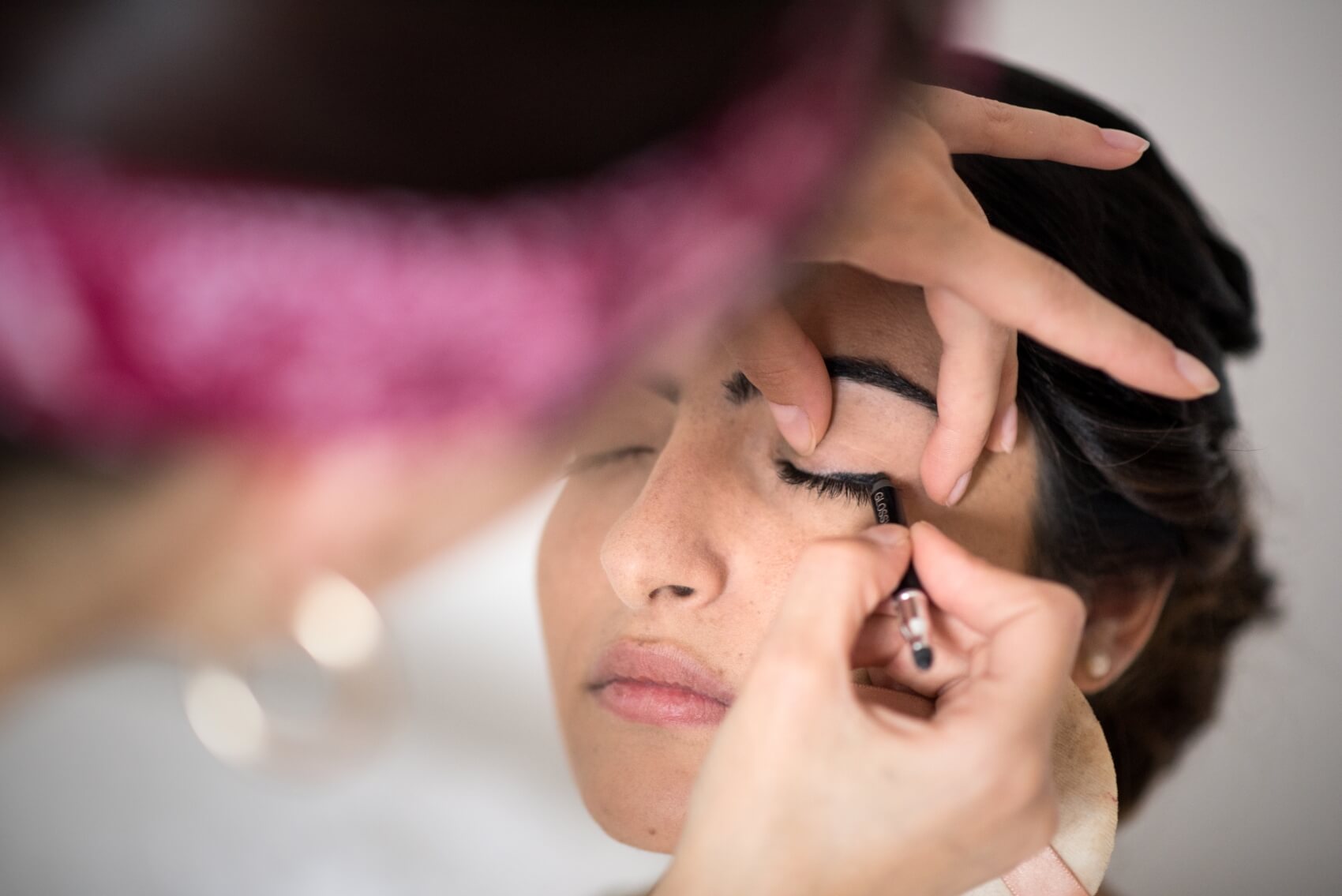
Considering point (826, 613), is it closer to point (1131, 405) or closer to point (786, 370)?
point (786, 370)

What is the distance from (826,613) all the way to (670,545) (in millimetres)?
185

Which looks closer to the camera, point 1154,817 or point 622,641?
point 622,641

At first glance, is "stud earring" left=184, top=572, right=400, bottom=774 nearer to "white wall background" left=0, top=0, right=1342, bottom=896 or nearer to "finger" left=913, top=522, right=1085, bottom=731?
"white wall background" left=0, top=0, right=1342, bottom=896

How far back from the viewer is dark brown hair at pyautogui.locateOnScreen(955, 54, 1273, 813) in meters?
0.68

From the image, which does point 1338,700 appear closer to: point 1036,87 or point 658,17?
point 1036,87

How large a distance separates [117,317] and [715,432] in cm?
46

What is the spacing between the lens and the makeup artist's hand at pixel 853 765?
0.42 metres

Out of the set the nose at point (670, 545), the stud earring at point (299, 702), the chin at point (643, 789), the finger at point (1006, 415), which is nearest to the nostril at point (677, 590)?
the nose at point (670, 545)

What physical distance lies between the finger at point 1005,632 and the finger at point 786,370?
130 millimetres

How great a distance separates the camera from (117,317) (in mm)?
208

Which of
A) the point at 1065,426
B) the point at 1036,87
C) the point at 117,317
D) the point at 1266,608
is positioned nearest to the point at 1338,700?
the point at 1266,608

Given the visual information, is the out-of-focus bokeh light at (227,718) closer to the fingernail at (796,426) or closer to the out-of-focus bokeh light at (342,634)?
the out-of-focus bokeh light at (342,634)

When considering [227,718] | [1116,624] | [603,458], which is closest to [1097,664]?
[1116,624]

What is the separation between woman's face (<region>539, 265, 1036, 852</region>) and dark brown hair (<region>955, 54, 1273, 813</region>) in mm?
42
